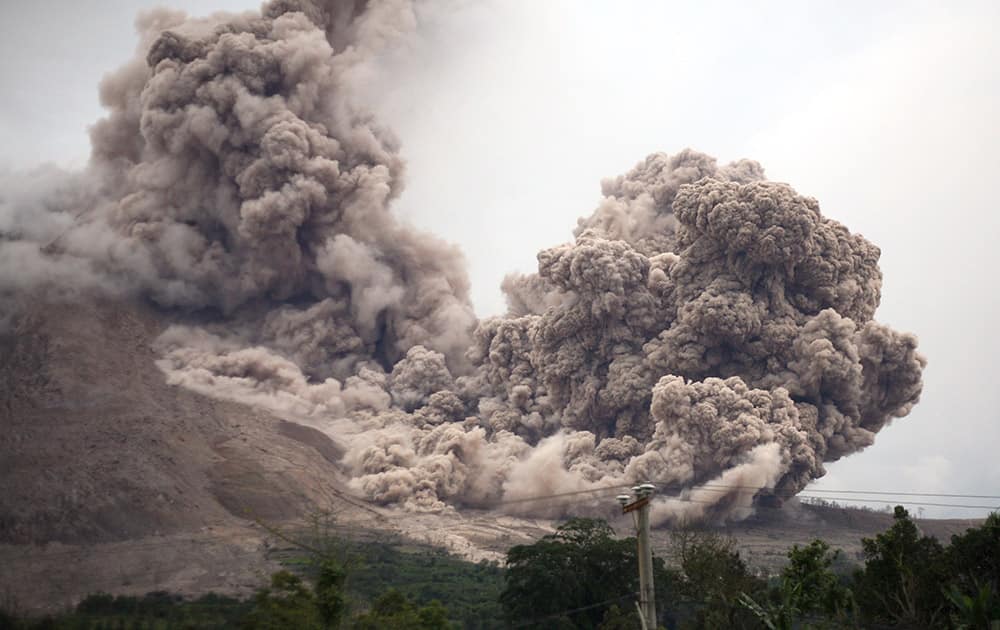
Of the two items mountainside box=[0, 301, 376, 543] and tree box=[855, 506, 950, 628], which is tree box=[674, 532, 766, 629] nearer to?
tree box=[855, 506, 950, 628]

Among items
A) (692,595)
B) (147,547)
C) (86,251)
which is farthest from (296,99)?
(692,595)

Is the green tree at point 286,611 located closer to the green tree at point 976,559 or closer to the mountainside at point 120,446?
the green tree at point 976,559

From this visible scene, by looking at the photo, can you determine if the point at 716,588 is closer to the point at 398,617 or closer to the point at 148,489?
the point at 398,617

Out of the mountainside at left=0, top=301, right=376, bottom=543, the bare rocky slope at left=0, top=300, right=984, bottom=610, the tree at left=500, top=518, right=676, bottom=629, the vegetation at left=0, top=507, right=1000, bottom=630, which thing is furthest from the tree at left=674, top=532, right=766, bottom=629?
the mountainside at left=0, top=301, right=376, bottom=543

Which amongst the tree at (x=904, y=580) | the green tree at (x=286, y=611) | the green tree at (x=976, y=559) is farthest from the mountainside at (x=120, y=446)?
the green tree at (x=976, y=559)

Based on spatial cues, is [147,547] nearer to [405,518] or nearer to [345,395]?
[405,518]

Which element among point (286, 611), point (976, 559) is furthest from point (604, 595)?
point (286, 611)
